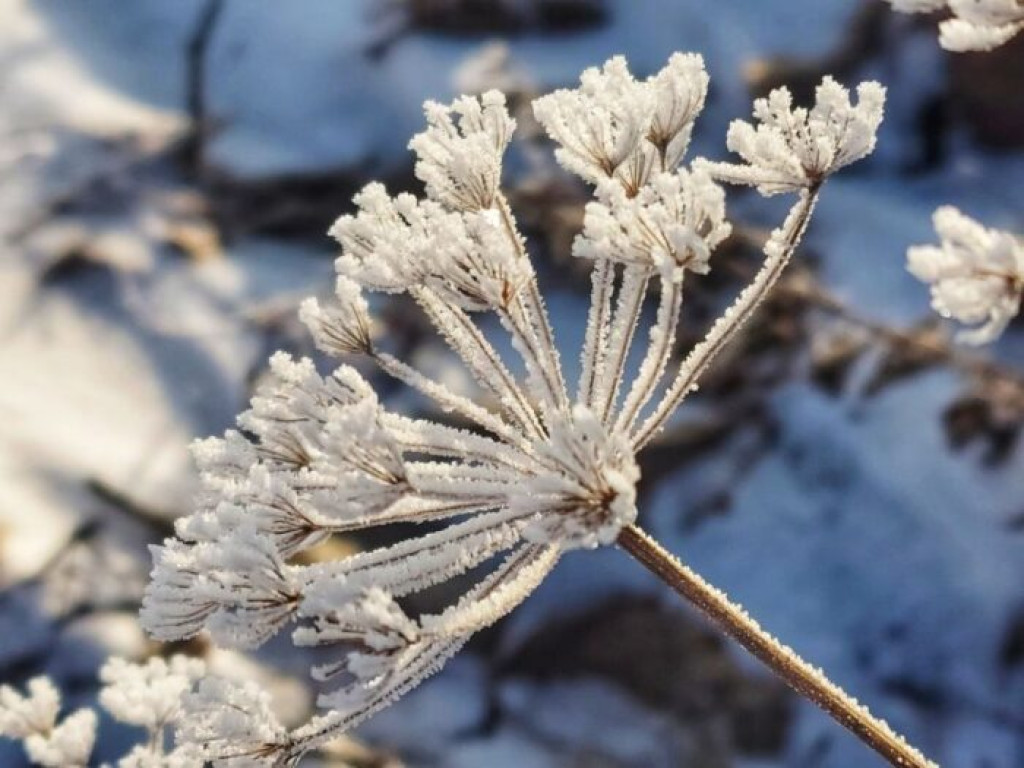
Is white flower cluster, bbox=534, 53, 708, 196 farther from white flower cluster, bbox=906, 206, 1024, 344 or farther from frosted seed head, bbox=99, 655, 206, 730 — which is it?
frosted seed head, bbox=99, 655, 206, 730

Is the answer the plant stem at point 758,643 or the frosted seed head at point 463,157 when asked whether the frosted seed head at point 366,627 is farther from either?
the frosted seed head at point 463,157

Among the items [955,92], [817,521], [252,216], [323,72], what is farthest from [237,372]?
[955,92]

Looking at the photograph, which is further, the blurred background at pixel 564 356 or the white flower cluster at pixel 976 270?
the blurred background at pixel 564 356

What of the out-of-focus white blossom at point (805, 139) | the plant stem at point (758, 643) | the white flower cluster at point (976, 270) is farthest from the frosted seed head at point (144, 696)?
the white flower cluster at point (976, 270)

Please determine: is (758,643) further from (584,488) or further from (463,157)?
(463,157)

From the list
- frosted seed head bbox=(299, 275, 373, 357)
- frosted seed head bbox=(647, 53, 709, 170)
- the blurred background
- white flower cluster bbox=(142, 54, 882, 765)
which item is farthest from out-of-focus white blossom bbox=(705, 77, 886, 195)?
the blurred background

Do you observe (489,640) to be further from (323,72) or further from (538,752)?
(323,72)
